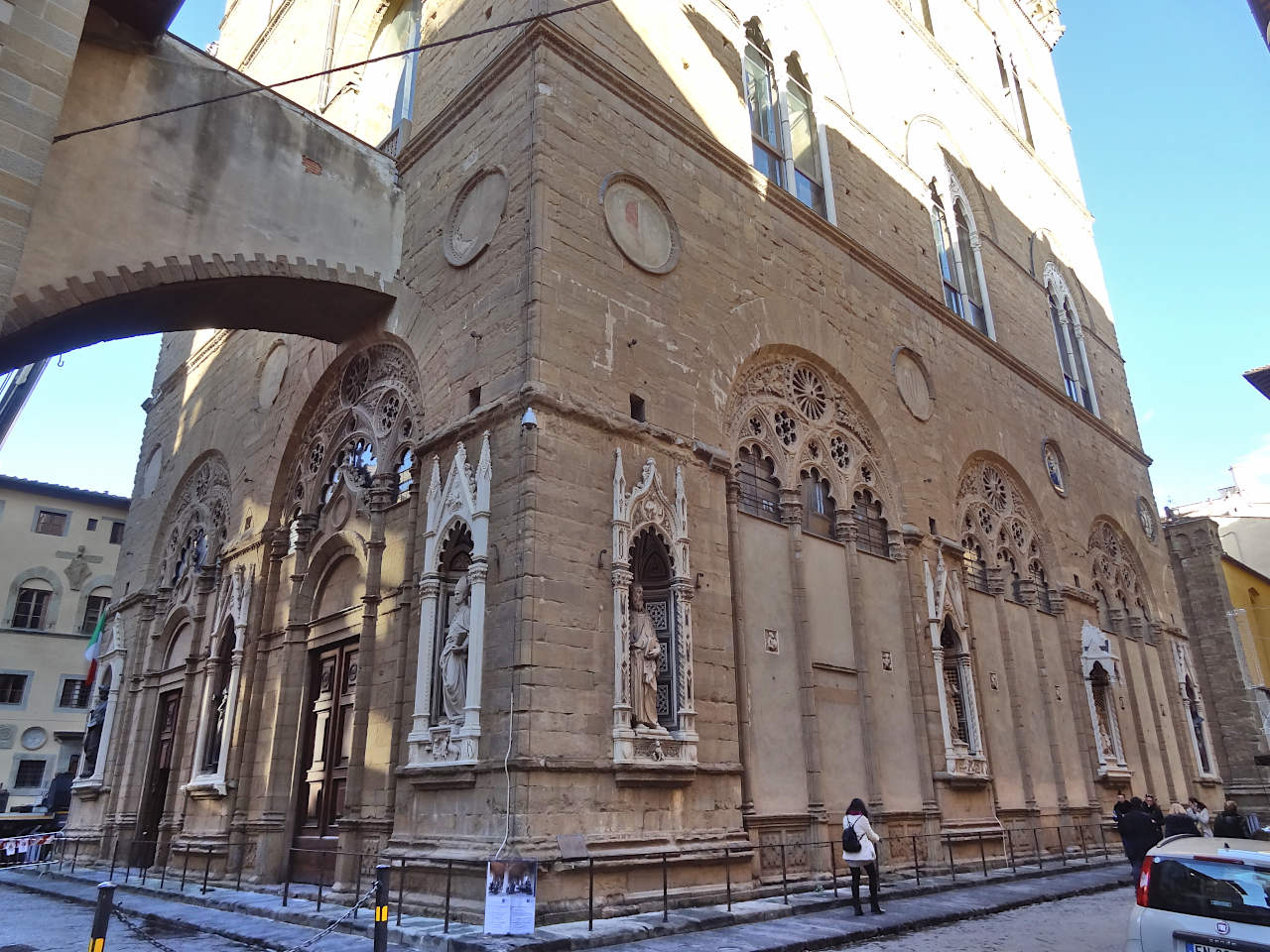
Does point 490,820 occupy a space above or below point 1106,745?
below

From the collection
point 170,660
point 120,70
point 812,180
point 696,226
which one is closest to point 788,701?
point 696,226

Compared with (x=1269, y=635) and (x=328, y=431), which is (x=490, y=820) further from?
(x=1269, y=635)

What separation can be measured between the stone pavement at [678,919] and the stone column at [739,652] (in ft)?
4.43

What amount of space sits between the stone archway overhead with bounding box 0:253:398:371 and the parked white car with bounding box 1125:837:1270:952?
11.5 m

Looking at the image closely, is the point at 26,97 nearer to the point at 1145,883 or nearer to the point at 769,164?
the point at 769,164

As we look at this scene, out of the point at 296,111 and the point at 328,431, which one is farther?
the point at 328,431

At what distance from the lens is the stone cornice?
11.5m

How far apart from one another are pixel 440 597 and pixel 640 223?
18.5 ft

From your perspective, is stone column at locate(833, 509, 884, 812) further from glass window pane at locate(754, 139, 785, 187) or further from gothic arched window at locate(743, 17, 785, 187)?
gothic arched window at locate(743, 17, 785, 187)

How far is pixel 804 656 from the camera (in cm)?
1214

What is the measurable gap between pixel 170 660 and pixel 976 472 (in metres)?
16.8

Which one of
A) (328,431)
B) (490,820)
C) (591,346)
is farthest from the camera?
(328,431)

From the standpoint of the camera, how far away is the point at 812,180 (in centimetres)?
1639

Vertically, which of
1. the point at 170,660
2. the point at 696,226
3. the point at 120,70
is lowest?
the point at 170,660
